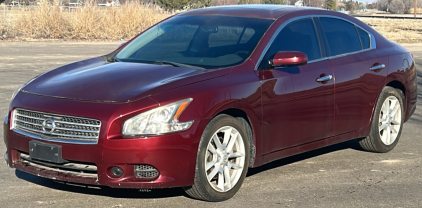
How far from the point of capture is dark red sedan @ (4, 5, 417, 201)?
16.8 ft

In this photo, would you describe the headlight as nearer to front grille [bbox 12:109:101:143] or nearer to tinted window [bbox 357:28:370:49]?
front grille [bbox 12:109:101:143]

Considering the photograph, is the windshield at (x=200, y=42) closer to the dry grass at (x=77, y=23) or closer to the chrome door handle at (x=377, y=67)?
the chrome door handle at (x=377, y=67)

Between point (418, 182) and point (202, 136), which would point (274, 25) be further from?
point (418, 182)

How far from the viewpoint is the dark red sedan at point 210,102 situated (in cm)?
511

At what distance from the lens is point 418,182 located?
650 cm

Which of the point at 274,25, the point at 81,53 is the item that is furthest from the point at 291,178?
the point at 81,53

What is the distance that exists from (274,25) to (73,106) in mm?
2204

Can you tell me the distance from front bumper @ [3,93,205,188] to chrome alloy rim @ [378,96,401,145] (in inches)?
123

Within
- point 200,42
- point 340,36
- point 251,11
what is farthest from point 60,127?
point 340,36

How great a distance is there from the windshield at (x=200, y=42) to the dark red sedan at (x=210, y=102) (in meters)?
0.02

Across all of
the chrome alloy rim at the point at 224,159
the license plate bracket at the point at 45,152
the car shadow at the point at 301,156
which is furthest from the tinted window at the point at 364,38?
the license plate bracket at the point at 45,152

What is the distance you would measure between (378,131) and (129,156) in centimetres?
351

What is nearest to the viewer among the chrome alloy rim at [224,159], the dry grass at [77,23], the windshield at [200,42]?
the chrome alloy rim at [224,159]

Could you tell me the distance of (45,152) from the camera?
5258 millimetres
